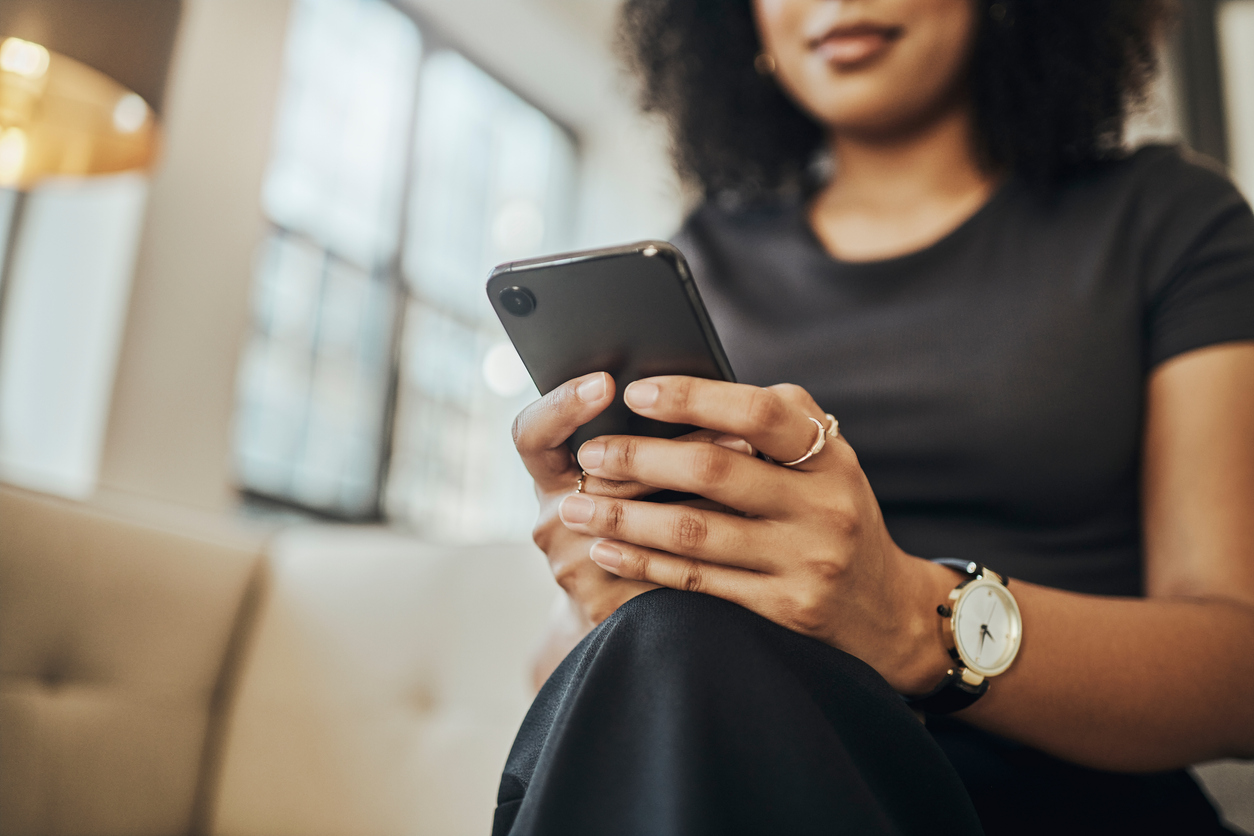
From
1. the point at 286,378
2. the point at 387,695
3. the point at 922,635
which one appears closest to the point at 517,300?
the point at 922,635

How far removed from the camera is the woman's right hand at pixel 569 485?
1.54 ft

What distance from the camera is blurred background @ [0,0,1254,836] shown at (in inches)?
41.3

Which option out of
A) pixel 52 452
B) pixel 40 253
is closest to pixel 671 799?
pixel 52 452

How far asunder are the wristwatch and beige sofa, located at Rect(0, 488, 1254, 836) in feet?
2.00

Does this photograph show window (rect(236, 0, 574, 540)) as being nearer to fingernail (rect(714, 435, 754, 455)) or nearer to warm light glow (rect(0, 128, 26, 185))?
warm light glow (rect(0, 128, 26, 185))

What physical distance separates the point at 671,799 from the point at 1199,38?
2.51 metres

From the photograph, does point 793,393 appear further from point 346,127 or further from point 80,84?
point 346,127

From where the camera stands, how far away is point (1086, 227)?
0.76 metres

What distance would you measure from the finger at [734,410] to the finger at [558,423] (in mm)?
20

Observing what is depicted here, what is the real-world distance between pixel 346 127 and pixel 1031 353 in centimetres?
366

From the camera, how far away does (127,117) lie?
1.35 m

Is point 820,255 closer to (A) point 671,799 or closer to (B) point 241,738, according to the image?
(A) point 671,799

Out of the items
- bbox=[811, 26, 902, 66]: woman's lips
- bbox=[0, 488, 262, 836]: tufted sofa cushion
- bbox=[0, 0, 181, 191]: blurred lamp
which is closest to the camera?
bbox=[811, 26, 902, 66]: woman's lips

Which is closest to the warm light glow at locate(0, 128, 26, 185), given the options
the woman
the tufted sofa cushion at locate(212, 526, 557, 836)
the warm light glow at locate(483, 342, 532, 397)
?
the tufted sofa cushion at locate(212, 526, 557, 836)
